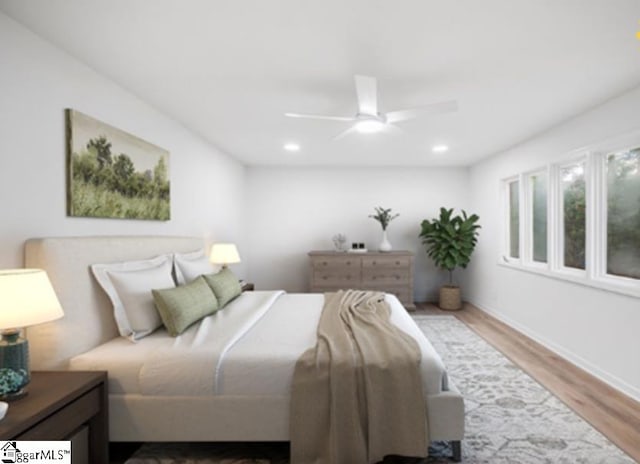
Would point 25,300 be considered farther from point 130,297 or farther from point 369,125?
point 369,125

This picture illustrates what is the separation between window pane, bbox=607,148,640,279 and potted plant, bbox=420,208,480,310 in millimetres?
2346

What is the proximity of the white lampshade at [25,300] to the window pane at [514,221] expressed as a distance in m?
5.04

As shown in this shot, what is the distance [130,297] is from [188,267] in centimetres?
75

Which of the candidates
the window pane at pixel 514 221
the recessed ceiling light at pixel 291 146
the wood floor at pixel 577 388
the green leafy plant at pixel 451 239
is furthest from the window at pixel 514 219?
the recessed ceiling light at pixel 291 146

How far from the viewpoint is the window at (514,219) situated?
15.4 ft

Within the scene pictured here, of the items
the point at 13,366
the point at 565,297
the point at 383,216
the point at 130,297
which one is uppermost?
the point at 383,216

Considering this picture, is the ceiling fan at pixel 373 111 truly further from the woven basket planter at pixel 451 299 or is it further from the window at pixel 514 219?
the woven basket planter at pixel 451 299

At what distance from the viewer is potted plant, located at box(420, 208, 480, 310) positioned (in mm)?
5367

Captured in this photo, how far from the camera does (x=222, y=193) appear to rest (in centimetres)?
480

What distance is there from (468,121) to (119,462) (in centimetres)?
396

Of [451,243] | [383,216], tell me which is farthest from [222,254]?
[451,243]

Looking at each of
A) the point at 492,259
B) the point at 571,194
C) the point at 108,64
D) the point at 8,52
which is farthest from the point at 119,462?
the point at 492,259

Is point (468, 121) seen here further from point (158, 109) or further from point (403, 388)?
point (158, 109)

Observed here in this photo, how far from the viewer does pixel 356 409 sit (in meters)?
1.81
